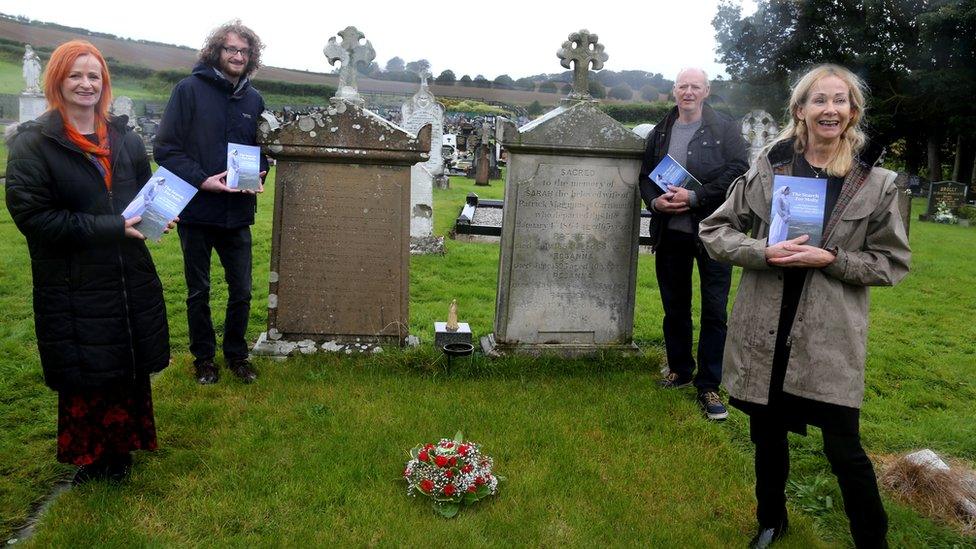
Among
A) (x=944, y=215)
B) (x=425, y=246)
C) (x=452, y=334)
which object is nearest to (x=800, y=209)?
(x=452, y=334)

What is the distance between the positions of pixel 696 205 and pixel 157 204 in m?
3.41

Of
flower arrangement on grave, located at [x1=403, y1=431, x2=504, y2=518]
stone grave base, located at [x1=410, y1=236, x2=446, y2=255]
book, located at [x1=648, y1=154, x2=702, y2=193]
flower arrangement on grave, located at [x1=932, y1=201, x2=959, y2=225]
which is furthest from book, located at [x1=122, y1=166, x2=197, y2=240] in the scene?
flower arrangement on grave, located at [x1=932, y1=201, x2=959, y2=225]

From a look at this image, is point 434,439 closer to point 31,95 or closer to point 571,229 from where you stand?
point 571,229

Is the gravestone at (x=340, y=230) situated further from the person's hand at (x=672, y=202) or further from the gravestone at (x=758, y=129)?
the gravestone at (x=758, y=129)

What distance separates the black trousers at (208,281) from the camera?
4812 millimetres

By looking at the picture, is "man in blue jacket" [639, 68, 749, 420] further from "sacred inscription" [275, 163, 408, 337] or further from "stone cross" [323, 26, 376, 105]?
"stone cross" [323, 26, 376, 105]

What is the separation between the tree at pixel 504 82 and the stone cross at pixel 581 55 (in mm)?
54908

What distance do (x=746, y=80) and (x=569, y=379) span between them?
106 ft

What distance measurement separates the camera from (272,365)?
5281mm

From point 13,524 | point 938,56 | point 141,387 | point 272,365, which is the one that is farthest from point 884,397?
point 938,56

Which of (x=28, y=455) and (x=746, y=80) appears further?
(x=746, y=80)

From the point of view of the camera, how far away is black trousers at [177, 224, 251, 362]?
481 centimetres

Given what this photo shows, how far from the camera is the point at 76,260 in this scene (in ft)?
10.7

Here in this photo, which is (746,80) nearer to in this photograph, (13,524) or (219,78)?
(219,78)
